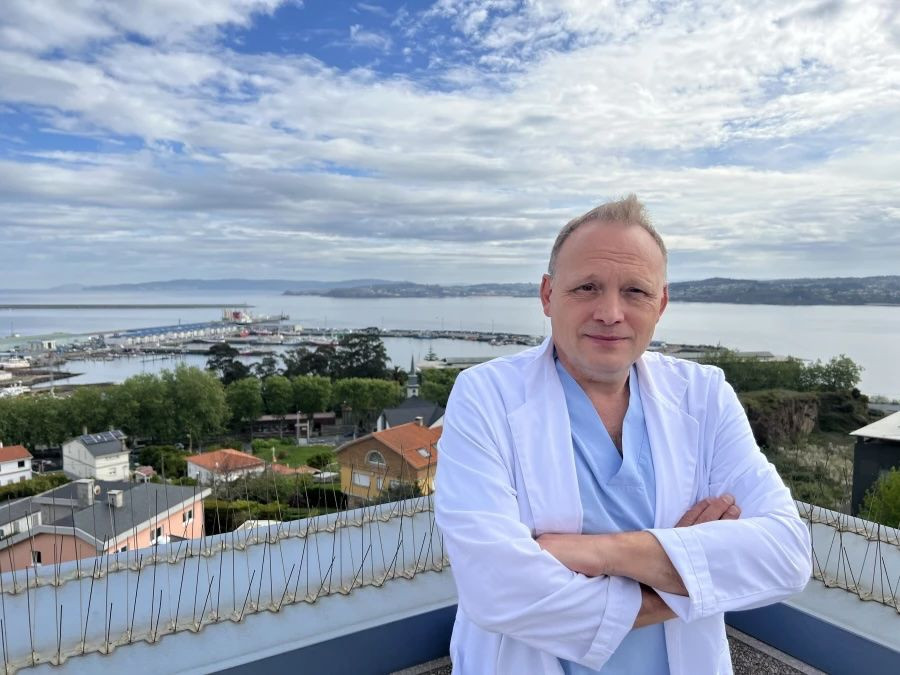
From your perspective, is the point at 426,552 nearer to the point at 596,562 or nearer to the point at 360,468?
the point at 596,562

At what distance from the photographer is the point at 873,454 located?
7.41 meters

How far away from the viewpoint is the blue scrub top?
87 cm

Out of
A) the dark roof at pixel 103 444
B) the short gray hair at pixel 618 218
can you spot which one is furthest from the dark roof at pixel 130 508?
the dark roof at pixel 103 444

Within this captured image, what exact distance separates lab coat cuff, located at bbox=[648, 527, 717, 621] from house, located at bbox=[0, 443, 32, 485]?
1665 cm

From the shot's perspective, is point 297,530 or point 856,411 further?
point 856,411

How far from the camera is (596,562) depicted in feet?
2.59

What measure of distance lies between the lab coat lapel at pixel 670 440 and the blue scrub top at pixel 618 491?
0.01 m

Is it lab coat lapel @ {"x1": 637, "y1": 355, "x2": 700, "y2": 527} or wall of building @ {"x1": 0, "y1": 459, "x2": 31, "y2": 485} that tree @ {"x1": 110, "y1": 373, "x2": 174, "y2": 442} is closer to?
wall of building @ {"x1": 0, "y1": 459, "x2": 31, "y2": 485}

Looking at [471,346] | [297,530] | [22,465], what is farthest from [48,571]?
[471,346]

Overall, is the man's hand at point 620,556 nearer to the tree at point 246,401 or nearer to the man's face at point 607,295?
the man's face at point 607,295

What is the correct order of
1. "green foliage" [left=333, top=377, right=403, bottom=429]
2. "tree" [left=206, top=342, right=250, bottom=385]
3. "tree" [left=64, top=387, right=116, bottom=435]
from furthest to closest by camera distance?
1. "tree" [left=206, top=342, right=250, bottom=385]
2. "green foliage" [left=333, top=377, right=403, bottom=429]
3. "tree" [left=64, top=387, right=116, bottom=435]

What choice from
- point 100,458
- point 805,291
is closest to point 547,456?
point 100,458

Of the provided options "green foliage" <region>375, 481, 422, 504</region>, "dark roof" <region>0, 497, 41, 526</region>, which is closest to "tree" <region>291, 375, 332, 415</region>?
"dark roof" <region>0, 497, 41, 526</region>

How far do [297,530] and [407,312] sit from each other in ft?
301
